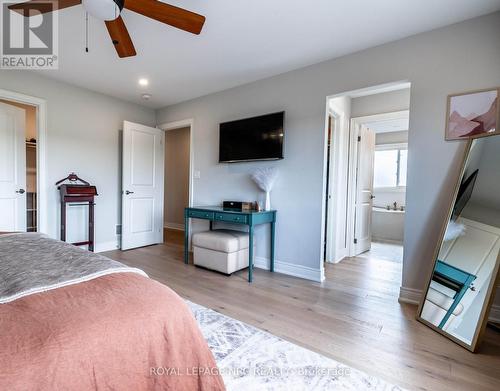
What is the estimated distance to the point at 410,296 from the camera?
2.35 metres

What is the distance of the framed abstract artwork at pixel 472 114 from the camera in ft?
6.56

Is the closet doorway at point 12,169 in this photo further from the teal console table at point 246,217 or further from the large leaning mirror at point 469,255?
the large leaning mirror at point 469,255

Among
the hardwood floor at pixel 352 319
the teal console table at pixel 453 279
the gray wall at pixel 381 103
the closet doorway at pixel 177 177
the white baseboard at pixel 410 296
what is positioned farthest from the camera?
the closet doorway at pixel 177 177

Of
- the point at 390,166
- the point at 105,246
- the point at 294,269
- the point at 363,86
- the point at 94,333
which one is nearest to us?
the point at 94,333

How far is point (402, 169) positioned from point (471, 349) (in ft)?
15.0

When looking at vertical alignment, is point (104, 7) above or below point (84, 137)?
above

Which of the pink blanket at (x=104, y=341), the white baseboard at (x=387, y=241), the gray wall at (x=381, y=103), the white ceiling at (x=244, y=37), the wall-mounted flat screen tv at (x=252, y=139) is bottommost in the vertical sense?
the white baseboard at (x=387, y=241)

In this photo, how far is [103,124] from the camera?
12.8 feet

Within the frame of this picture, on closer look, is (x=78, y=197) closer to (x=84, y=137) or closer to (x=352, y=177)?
(x=84, y=137)

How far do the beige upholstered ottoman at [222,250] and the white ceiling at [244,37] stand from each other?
1.97 meters

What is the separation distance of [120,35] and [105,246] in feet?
10.4

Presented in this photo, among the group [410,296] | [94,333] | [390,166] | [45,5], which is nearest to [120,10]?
[45,5]

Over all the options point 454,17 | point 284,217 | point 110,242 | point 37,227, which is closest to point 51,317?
point 284,217

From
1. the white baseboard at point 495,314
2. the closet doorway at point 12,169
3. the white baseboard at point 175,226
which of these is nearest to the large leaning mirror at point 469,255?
the white baseboard at point 495,314
